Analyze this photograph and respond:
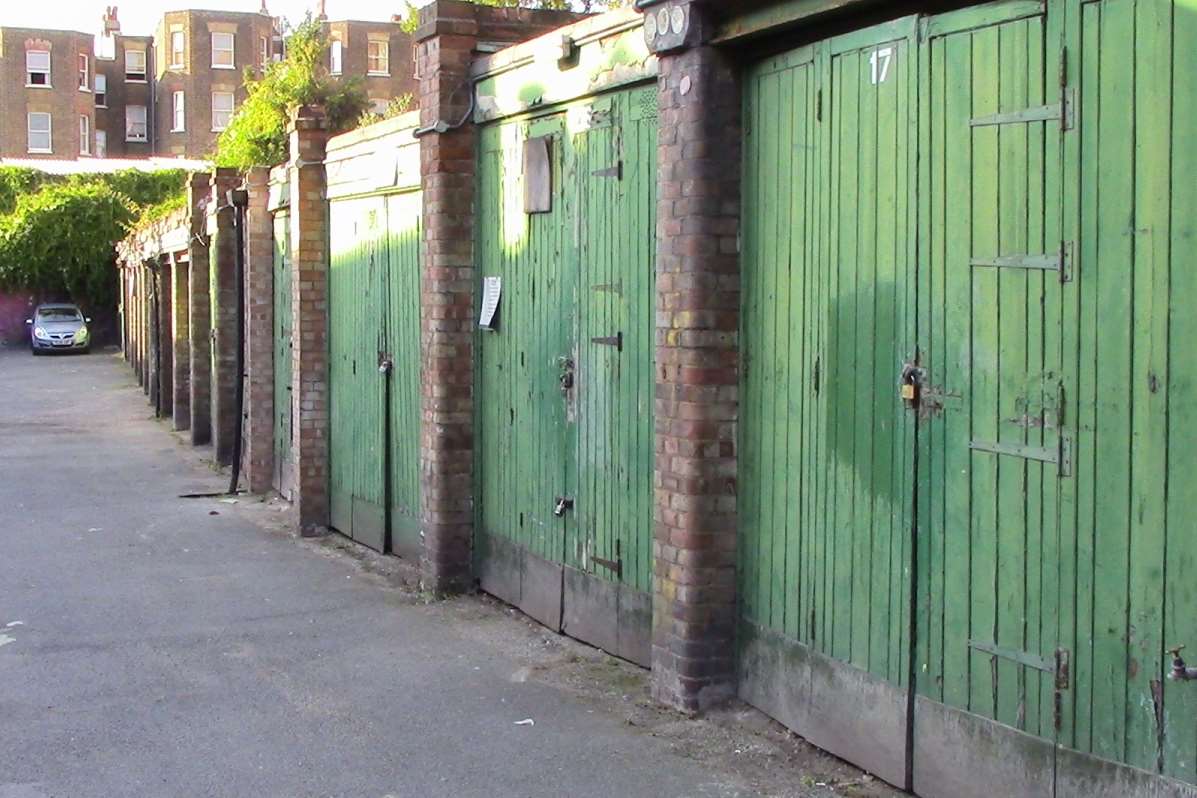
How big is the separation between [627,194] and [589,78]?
2.54ft

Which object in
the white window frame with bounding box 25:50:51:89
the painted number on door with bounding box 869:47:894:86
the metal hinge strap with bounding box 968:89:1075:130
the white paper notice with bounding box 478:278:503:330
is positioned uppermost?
the white window frame with bounding box 25:50:51:89

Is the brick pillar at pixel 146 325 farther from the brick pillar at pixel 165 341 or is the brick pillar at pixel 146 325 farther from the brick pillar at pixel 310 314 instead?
the brick pillar at pixel 310 314

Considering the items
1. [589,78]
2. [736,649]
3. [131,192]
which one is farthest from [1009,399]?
[131,192]

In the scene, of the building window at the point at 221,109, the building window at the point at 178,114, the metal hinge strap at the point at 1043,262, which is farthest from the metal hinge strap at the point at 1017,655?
the building window at the point at 178,114

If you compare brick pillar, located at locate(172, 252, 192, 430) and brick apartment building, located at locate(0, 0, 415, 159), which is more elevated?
brick apartment building, located at locate(0, 0, 415, 159)

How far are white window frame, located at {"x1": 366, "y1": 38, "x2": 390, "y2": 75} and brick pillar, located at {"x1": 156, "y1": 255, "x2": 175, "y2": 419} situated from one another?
128ft

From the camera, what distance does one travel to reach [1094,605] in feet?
15.1

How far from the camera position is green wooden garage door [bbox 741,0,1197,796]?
4383 mm

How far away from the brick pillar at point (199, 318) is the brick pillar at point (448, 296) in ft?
38.3

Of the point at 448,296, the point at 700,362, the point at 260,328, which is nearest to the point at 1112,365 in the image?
the point at 700,362

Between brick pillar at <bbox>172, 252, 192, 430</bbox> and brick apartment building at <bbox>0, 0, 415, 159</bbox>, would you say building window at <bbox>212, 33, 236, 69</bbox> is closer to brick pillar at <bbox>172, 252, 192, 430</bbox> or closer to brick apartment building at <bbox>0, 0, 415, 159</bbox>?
brick apartment building at <bbox>0, 0, 415, 159</bbox>

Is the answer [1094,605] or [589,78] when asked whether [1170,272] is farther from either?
[589,78]

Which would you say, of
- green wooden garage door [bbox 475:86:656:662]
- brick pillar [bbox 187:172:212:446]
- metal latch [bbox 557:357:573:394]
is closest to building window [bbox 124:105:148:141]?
brick pillar [bbox 187:172:212:446]

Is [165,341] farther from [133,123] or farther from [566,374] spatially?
[133,123]
